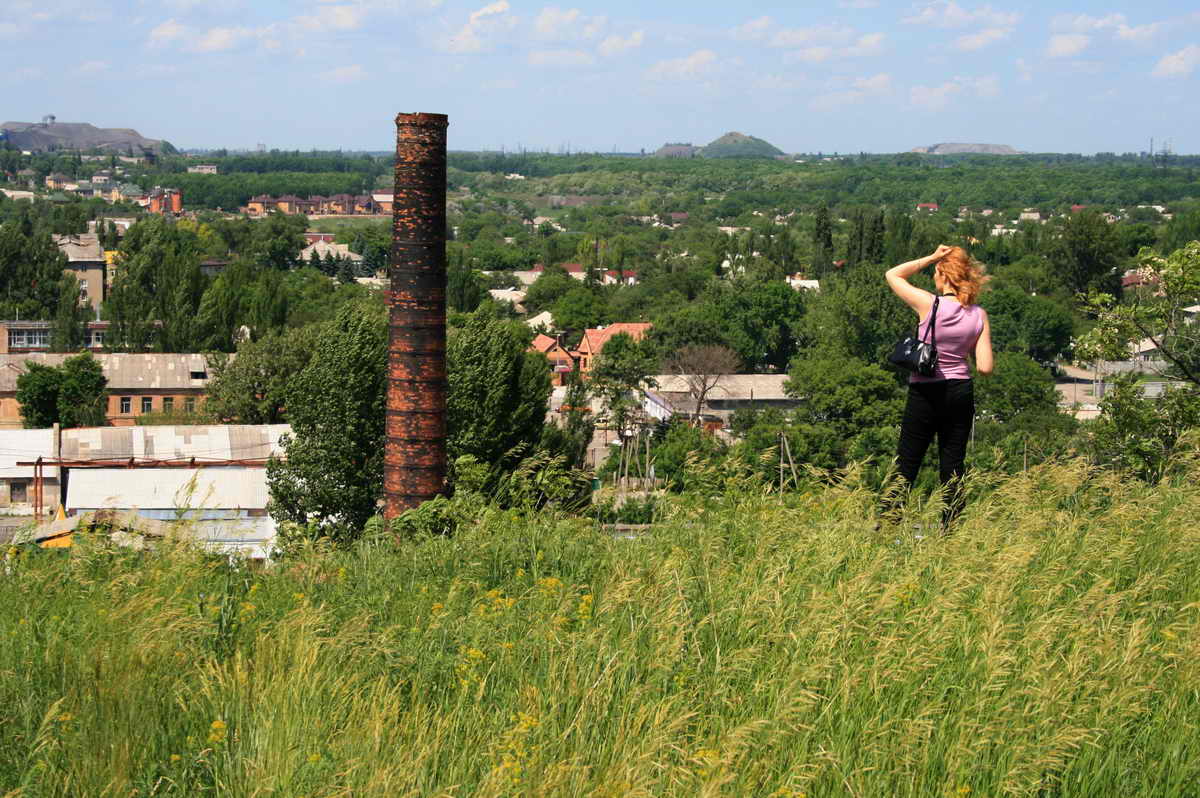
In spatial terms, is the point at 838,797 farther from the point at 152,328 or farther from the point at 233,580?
the point at 152,328

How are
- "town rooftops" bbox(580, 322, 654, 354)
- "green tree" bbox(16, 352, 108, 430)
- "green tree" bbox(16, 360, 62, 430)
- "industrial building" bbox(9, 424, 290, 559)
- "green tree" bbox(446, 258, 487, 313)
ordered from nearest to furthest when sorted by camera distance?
"industrial building" bbox(9, 424, 290, 559) → "green tree" bbox(16, 352, 108, 430) → "green tree" bbox(16, 360, 62, 430) → "green tree" bbox(446, 258, 487, 313) → "town rooftops" bbox(580, 322, 654, 354)

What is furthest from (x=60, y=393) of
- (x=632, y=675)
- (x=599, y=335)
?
(x=632, y=675)

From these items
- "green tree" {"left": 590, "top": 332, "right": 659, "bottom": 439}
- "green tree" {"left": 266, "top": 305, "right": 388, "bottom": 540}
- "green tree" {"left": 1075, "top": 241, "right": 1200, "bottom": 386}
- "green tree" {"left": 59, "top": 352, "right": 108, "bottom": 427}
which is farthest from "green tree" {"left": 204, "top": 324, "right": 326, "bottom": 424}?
"green tree" {"left": 1075, "top": 241, "right": 1200, "bottom": 386}

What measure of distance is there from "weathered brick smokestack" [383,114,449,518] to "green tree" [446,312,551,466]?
871 centimetres

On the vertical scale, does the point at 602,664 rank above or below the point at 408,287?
below

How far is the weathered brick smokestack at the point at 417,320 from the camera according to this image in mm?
9828

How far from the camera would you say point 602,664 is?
10.8ft

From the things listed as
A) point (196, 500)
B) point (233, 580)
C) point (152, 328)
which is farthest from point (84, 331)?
point (233, 580)

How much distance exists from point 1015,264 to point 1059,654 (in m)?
70.8

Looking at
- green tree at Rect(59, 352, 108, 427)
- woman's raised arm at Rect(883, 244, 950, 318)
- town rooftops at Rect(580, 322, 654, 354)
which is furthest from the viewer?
town rooftops at Rect(580, 322, 654, 354)

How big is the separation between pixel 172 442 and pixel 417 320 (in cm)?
1795

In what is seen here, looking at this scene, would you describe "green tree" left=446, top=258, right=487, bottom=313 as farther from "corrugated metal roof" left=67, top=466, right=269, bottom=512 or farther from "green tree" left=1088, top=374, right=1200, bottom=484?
"green tree" left=1088, top=374, right=1200, bottom=484

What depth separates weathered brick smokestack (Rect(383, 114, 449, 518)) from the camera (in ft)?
32.2

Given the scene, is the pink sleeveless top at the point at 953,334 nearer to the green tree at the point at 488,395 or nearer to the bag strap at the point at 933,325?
the bag strap at the point at 933,325
